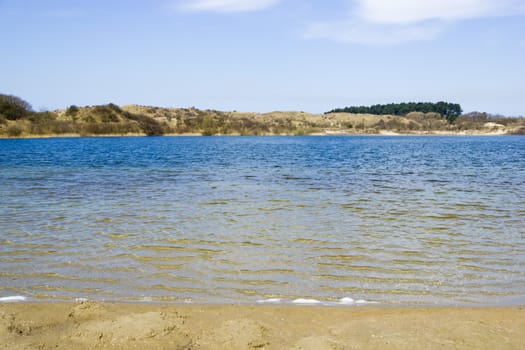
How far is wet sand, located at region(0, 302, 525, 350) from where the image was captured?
4.52 metres

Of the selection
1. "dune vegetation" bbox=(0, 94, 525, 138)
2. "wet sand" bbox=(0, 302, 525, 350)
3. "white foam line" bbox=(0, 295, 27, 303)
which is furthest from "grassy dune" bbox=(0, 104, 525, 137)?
"wet sand" bbox=(0, 302, 525, 350)

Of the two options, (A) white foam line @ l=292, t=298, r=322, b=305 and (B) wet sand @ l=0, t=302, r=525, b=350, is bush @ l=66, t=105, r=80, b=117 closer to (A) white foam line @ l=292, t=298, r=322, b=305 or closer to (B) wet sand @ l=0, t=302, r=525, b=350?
(B) wet sand @ l=0, t=302, r=525, b=350

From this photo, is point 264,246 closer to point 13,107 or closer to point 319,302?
point 319,302

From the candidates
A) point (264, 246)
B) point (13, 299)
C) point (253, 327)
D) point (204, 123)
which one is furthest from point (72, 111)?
point (253, 327)

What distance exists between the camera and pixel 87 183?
2019cm

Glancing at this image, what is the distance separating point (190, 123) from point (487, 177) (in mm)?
118427

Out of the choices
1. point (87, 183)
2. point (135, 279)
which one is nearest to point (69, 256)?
point (135, 279)

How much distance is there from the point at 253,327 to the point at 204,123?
133579mm

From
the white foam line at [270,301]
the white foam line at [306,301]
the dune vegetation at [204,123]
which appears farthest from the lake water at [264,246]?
the dune vegetation at [204,123]

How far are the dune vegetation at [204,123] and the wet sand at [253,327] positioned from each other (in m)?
96.3

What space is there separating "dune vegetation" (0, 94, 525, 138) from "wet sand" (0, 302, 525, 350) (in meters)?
96.3

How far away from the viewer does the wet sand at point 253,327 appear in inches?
178

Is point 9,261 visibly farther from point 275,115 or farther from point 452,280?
point 275,115

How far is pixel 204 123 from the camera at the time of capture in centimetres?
13625
